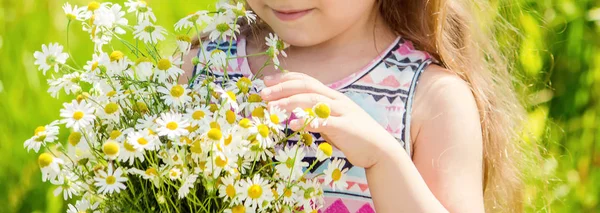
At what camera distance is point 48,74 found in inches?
115

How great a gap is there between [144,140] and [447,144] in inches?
29.0

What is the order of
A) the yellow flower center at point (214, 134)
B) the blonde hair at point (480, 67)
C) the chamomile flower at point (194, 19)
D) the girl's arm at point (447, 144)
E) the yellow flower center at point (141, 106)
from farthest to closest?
the blonde hair at point (480, 67), the girl's arm at point (447, 144), the chamomile flower at point (194, 19), the yellow flower center at point (141, 106), the yellow flower center at point (214, 134)

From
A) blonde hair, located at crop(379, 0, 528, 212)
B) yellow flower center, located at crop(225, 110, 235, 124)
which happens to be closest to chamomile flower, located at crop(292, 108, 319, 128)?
yellow flower center, located at crop(225, 110, 235, 124)

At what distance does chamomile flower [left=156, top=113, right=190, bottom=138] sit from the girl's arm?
502 millimetres

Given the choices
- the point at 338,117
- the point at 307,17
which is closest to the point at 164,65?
the point at 338,117

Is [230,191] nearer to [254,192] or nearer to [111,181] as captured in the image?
[254,192]

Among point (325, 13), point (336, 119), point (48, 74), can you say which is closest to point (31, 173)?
point (48, 74)

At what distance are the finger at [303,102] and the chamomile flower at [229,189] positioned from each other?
0.61 ft

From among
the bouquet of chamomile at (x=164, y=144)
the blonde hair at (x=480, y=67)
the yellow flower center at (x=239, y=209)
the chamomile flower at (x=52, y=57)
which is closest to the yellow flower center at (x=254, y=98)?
the bouquet of chamomile at (x=164, y=144)

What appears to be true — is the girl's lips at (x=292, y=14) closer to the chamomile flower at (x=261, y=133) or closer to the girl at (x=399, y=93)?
the girl at (x=399, y=93)

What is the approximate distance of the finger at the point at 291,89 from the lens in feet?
5.15

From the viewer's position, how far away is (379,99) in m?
1.95

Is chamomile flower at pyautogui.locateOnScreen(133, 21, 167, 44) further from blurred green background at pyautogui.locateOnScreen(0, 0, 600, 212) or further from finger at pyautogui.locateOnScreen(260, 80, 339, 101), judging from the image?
blurred green background at pyautogui.locateOnScreen(0, 0, 600, 212)

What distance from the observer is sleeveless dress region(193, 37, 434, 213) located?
1.92m
